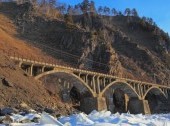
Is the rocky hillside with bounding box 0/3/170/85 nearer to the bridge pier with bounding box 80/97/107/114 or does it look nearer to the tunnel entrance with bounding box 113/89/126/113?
the tunnel entrance with bounding box 113/89/126/113

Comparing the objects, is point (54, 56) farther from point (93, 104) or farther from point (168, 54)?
point (168, 54)

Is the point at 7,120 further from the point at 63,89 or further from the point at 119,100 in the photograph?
the point at 119,100

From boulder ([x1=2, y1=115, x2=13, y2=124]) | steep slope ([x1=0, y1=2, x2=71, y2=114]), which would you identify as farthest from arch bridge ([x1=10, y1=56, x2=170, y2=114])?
boulder ([x1=2, y1=115, x2=13, y2=124])

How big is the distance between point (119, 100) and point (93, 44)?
1571 centimetres

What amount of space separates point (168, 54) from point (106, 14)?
50735mm

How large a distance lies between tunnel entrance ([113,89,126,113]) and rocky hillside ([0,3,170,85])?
15.6ft

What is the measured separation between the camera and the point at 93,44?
294 feet

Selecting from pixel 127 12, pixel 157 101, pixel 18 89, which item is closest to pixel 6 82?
pixel 18 89

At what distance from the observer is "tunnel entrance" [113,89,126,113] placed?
82.4 metres

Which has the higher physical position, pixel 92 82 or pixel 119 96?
pixel 92 82

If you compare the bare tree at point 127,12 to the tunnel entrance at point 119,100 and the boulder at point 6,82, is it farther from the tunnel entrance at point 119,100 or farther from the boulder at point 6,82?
the boulder at point 6,82

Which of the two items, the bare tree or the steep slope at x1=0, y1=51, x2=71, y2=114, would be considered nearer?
the steep slope at x1=0, y1=51, x2=71, y2=114

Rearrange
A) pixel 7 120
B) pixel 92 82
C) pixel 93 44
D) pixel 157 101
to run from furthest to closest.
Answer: pixel 157 101
pixel 93 44
pixel 92 82
pixel 7 120

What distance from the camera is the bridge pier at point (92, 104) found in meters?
59.2
